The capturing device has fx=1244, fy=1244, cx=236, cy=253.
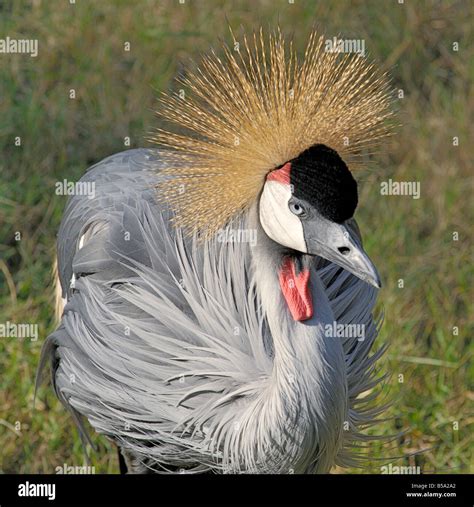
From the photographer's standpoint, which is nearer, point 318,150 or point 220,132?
point 318,150

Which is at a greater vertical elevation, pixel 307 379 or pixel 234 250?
pixel 234 250

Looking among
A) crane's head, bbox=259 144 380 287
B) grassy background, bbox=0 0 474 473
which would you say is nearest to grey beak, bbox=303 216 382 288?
crane's head, bbox=259 144 380 287

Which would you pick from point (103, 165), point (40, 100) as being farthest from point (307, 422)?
point (40, 100)

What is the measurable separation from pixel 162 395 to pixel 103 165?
0.79m

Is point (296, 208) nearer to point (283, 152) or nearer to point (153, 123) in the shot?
point (283, 152)

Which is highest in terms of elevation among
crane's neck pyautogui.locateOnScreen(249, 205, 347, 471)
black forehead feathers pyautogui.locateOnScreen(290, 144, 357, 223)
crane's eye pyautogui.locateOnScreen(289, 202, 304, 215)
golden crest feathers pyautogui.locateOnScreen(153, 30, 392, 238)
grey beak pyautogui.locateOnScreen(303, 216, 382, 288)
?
golden crest feathers pyautogui.locateOnScreen(153, 30, 392, 238)

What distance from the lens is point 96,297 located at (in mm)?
2734

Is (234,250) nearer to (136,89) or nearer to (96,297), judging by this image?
(96,297)

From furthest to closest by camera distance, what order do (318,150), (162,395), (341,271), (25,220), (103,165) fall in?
1. (25,220)
2. (103,165)
3. (341,271)
4. (162,395)
5. (318,150)

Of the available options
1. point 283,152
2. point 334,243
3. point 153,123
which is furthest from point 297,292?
point 153,123

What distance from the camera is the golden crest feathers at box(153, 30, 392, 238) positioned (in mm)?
2412

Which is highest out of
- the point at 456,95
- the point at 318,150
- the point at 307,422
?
the point at 456,95

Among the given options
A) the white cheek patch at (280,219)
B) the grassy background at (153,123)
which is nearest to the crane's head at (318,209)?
the white cheek patch at (280,219)

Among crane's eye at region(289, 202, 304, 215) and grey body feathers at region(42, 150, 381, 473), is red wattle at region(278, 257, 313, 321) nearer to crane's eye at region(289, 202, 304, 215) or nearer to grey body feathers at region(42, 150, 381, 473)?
grey body feathers at region(42, 150, 381, 473)
